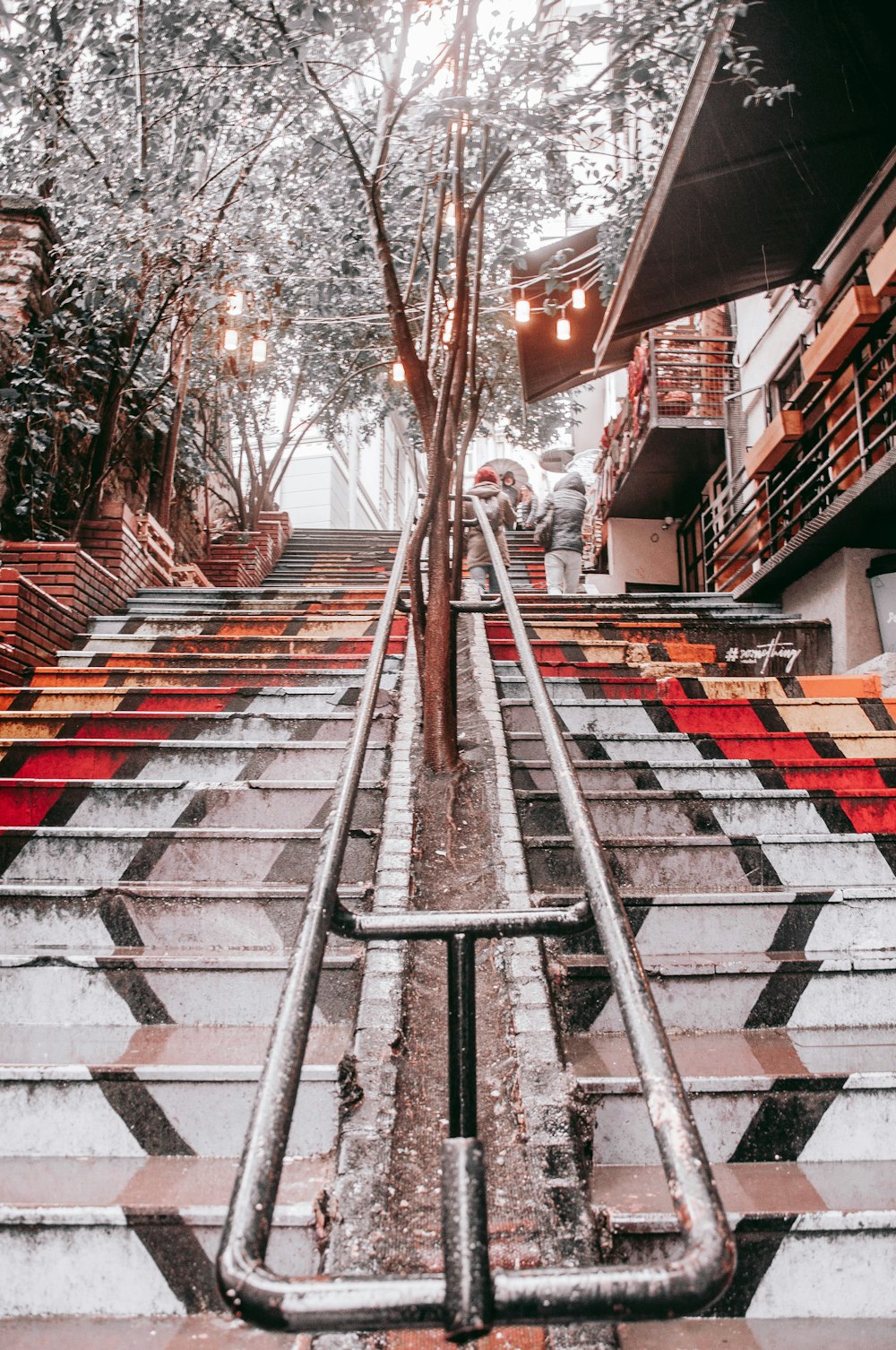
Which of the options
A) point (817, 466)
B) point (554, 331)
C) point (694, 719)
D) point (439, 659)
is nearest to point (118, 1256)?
point (439, 659)

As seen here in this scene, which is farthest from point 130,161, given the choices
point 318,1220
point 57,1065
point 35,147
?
point 318,1220

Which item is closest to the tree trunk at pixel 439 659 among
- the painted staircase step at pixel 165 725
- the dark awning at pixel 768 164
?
the painted staircase step at pixel 165 725

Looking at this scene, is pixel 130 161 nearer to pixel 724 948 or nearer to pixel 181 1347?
pixel 724 948

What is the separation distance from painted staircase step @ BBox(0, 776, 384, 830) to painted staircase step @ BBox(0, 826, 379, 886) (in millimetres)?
271

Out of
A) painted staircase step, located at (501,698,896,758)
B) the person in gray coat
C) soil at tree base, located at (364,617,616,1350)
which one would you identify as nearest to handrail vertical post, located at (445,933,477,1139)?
soil at tree base, located at (364,617,616,1350)

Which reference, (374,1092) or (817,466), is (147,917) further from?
(817,466)

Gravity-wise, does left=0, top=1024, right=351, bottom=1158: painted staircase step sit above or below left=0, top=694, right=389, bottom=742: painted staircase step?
below

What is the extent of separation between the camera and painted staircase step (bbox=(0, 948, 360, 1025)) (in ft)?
7.04

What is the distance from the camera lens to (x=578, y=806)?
4.57ft

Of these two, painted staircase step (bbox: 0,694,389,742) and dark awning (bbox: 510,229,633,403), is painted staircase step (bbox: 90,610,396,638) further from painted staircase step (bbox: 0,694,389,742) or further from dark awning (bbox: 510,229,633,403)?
dark awning (bbox: 510,229,633,403)

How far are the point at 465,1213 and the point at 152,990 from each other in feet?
5.50

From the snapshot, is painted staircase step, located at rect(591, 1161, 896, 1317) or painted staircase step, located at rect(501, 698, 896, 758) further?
painted staircase step, located at rect(501, 698, 896, 758)

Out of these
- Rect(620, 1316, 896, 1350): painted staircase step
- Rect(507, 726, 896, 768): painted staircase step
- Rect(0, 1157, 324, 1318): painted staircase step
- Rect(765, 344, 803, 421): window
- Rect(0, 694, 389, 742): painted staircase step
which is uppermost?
Rect(765, 344, 803, 421): window

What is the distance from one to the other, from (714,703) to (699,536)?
9.76 meters
